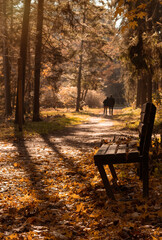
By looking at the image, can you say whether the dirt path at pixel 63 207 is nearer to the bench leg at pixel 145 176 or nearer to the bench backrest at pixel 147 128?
the bench leg at pixel 145 176

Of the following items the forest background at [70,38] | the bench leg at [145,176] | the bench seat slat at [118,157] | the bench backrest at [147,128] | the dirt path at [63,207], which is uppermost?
the forest background at [70,38]

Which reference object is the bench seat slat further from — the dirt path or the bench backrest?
the dirt path

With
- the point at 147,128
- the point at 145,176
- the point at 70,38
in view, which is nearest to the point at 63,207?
the point at 145,176

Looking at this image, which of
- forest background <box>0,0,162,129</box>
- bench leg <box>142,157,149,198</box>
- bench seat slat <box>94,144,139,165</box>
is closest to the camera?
bench seat slat <box>94,144,139,165</box>

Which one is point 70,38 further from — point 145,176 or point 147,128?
point 145,176

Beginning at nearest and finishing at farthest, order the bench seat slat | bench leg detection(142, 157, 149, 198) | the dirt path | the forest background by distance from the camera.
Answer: the dirt path < the bench seat slat < bench leg detection(142, 157, 149, 198) < the forest background

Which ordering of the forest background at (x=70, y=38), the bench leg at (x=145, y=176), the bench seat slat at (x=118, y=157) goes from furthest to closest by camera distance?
1. the forest background at (x=70, y=38)
2. the bench leg at (x=145, y=176)
3. the bench seat slat at (x=118, y=157)

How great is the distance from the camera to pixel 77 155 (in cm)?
727

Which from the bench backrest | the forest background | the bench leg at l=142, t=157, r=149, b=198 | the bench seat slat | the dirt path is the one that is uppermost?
the forest background

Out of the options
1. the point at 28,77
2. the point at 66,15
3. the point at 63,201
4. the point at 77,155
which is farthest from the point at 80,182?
the point at 28,77

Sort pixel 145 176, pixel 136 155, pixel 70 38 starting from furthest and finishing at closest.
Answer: pixel 70 38, pixel 145 176, pixel 136 155

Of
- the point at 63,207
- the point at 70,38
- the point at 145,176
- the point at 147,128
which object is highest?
the point at 70,38

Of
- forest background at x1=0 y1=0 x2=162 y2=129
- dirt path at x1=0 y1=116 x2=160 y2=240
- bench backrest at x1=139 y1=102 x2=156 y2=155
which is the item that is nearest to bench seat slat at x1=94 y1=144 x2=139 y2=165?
bench backrest at x1=139 y1=102 x2=156 y2=155

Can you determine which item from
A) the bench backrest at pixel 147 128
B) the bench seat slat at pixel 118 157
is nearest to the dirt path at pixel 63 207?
the bench seat slat at pixel 118 157
